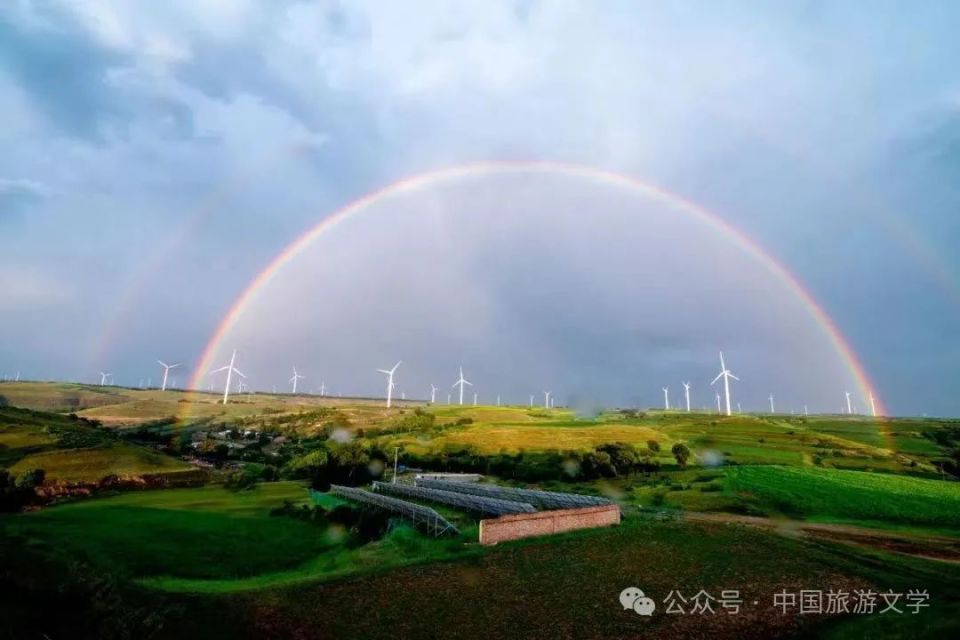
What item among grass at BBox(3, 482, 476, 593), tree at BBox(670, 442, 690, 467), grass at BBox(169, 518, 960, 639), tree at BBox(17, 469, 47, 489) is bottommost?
grass at BBox(3, 482, 476, 593)

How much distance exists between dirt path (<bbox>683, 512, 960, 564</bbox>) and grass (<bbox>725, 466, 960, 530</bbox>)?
8.27 meters

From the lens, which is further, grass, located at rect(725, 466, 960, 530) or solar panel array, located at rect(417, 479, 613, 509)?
grass, located at rect(725, 466, 960, 530)

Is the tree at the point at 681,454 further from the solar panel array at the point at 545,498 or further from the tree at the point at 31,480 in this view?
the tree at the point at 31,480

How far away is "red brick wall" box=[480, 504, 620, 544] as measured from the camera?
4469cm

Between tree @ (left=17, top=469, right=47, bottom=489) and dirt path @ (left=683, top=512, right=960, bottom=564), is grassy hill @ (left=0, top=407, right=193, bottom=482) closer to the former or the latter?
tree @ (left=17, top=469, right=47, bottom=489)

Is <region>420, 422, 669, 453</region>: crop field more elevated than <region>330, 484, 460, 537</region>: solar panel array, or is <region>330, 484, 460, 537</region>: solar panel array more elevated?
<region>420, 422, 669, 453</region>: crop field

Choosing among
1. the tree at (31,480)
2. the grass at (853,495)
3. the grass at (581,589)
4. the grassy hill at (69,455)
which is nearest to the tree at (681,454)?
the grass at (853,495)

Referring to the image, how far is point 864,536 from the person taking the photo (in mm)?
52938

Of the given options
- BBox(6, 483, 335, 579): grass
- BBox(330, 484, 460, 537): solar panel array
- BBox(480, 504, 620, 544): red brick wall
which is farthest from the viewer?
BBox(330, 484, 460, 537): solar panel array

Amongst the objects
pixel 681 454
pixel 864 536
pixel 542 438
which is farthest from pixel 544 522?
pixel 542 438

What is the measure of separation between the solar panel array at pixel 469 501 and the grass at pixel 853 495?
35.5 metres

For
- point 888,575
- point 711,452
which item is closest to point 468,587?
point 888,575

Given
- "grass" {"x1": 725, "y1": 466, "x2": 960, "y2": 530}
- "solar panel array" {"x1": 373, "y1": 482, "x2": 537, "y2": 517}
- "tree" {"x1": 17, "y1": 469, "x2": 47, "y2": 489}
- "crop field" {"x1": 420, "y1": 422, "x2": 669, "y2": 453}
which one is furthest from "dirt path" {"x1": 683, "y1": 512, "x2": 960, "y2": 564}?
"tree" {"x1": 17, "y1": 469, "x2": 47, "y2": 489}

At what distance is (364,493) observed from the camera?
7044 centimetres
